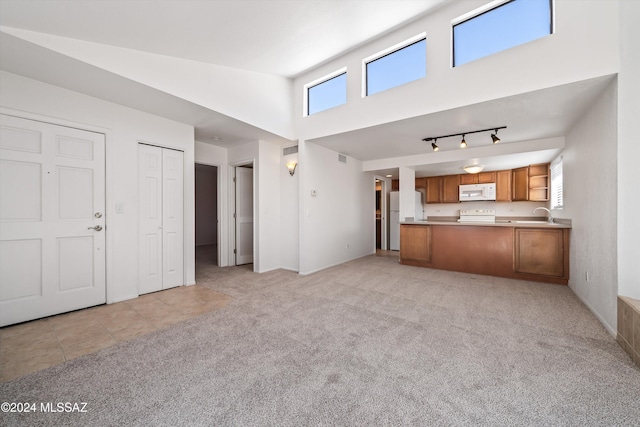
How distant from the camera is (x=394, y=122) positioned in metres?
3.65

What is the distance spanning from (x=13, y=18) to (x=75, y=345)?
9.01 ft

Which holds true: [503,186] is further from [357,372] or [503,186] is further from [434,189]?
[357,372]

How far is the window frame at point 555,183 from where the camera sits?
4.60 m

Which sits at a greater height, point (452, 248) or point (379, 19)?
point (379, 19)

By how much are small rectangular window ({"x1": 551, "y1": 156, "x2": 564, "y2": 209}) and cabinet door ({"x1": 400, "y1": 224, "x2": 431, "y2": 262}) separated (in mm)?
2396

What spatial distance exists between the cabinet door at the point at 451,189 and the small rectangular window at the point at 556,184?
75.2 inches

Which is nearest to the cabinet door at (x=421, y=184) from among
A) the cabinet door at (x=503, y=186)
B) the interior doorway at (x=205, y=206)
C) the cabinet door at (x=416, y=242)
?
the cabinet door at (x=503, y=186)

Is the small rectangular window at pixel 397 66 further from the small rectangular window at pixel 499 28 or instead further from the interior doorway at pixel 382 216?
the interior doorway at pixel 382 216

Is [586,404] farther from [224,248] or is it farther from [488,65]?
[224,248]

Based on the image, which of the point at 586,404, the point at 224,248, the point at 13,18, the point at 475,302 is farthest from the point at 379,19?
the point at 224,248

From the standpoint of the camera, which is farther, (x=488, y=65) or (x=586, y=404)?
(x=488, y=65)

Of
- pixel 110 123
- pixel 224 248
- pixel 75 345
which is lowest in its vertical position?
pixel 75 345

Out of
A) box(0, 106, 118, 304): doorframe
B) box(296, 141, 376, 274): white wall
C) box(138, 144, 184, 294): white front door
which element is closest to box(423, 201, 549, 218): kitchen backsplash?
box(296, 141, 376, 274): white wall

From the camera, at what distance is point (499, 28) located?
9.58ft
